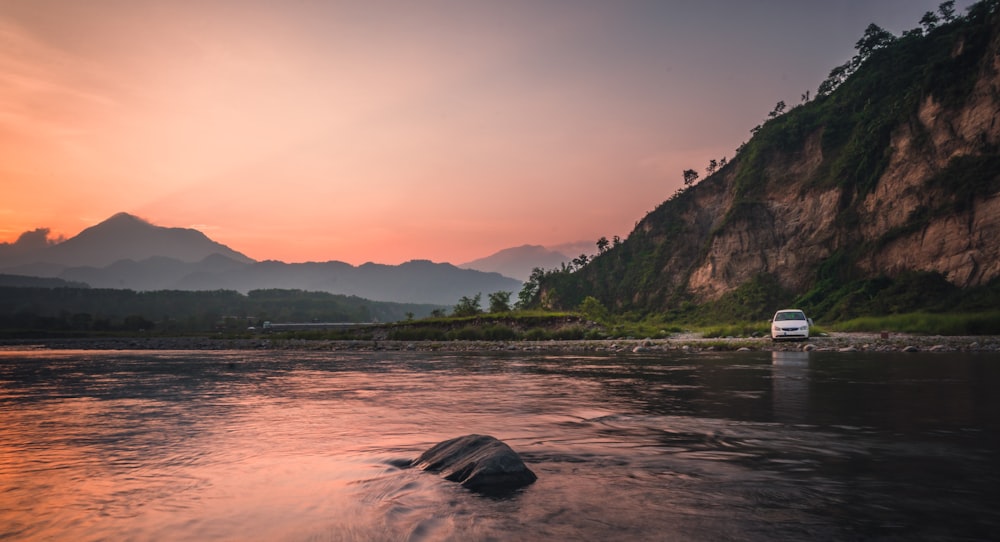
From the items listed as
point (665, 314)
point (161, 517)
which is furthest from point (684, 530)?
point (665, 314)

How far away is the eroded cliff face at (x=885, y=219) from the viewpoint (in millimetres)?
45656

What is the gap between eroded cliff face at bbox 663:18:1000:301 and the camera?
45.7 metres

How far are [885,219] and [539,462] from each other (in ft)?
201

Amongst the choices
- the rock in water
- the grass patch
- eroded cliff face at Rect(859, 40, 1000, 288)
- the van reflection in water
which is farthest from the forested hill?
the rock in water

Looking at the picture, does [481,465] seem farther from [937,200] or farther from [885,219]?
[885,219]

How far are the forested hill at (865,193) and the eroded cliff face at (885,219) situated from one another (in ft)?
0.42

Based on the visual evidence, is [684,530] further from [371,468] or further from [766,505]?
[371,468]

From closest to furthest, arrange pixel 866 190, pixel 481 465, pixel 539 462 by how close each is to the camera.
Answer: pixel 481 465, pixel 539 462, pixel 866 190

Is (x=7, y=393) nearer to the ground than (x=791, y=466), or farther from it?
nearer to the ground

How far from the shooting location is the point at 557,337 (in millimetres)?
48938

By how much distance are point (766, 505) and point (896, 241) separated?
193ft

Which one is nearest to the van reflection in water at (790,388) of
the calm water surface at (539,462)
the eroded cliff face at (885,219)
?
the calm water surface at (539,462)

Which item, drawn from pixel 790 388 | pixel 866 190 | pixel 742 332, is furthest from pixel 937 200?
pixel 790 388

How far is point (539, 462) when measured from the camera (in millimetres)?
7879
